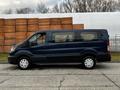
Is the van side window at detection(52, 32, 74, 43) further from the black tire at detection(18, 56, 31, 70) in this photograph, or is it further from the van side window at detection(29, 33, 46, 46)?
the black tire at detection(18, 56, 31, 70)

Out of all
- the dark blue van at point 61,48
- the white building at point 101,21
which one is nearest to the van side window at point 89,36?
the dark blue van at point 61,48

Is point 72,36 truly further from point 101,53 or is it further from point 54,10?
point 54,10

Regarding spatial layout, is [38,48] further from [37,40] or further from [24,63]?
[24,63]

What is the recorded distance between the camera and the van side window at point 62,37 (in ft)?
56.9

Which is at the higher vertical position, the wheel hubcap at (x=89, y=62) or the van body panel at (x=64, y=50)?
the van body panel at (x=64, y=50)

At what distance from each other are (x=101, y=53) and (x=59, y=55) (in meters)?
2.14

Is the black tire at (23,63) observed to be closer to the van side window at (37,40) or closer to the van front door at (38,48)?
the van front door at (38,48)

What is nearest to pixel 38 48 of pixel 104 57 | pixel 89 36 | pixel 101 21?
pixel 89 36

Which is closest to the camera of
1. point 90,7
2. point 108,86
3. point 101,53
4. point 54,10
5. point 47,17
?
point 108,86

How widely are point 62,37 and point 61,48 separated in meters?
0.57

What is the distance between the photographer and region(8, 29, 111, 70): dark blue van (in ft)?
56.3

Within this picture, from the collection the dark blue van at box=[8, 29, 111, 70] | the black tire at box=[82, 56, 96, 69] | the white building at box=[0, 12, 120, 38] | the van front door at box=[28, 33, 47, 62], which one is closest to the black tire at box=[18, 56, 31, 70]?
the dark blue van at box=[8, 29, 111, 70]

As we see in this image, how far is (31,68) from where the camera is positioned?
17875 mm

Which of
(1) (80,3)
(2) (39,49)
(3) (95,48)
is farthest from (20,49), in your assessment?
(1) (80,3)
